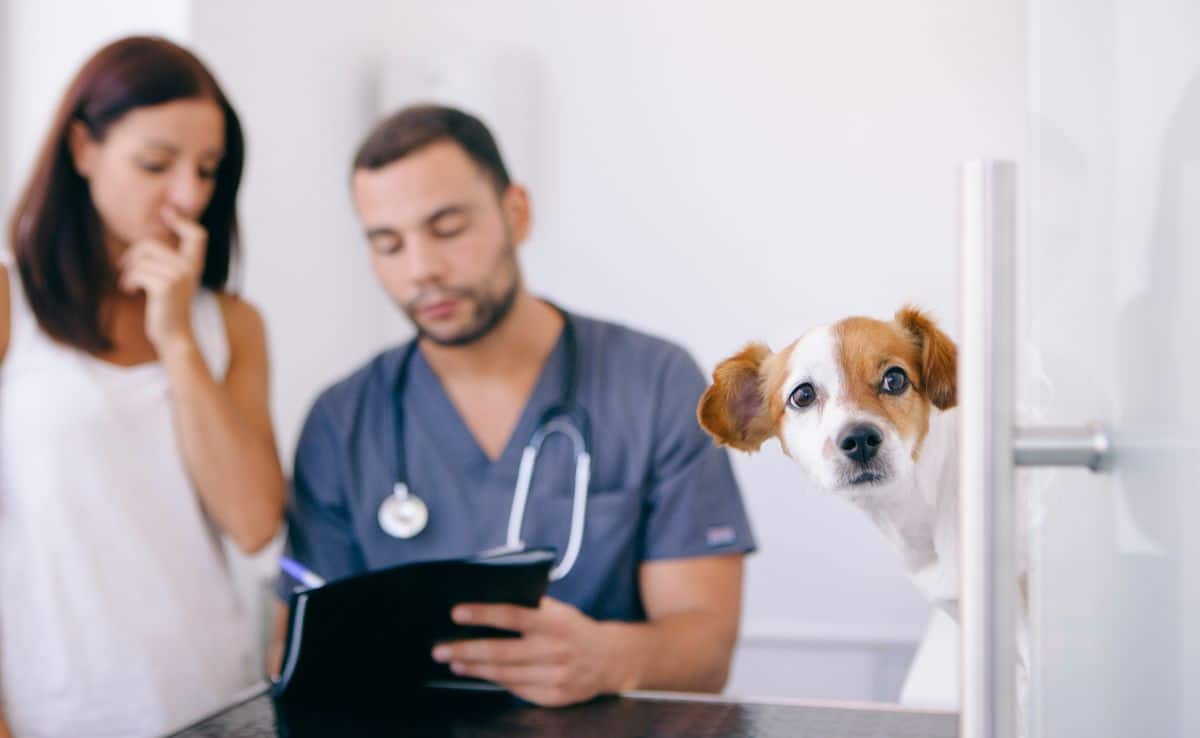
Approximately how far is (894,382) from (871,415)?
0.06ft

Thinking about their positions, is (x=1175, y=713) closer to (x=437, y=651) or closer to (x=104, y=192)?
(x=437, y=651)

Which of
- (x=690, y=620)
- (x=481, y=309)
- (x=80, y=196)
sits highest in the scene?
(x=80, y=196)

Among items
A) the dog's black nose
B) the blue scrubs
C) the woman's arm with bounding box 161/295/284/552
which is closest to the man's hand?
the blue scrubs

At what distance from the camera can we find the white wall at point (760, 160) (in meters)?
1.06

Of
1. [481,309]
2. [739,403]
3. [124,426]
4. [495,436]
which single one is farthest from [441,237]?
[739,403]

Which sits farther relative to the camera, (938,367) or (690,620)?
(690,620)

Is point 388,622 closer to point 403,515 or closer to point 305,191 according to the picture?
point 403,515

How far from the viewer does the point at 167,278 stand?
94 centimetres

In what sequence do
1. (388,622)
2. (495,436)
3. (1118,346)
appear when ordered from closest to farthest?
1. (1118,346)
2. (388,622)
3. (495,436)

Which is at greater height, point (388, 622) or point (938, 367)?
point (938, 367)

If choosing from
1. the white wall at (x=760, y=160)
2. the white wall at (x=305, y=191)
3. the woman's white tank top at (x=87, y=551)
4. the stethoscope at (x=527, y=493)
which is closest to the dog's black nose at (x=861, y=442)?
the white wall at (x=760, y=160)

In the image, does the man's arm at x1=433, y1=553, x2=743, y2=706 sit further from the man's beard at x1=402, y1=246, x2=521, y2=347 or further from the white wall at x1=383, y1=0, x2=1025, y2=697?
the man's beard at x1=402, y1=246, x2=521, y2=347

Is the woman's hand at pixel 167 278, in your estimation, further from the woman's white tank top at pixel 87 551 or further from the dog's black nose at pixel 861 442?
the dog's black nose at pixel 861 442

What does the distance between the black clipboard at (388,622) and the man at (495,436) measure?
19cm
